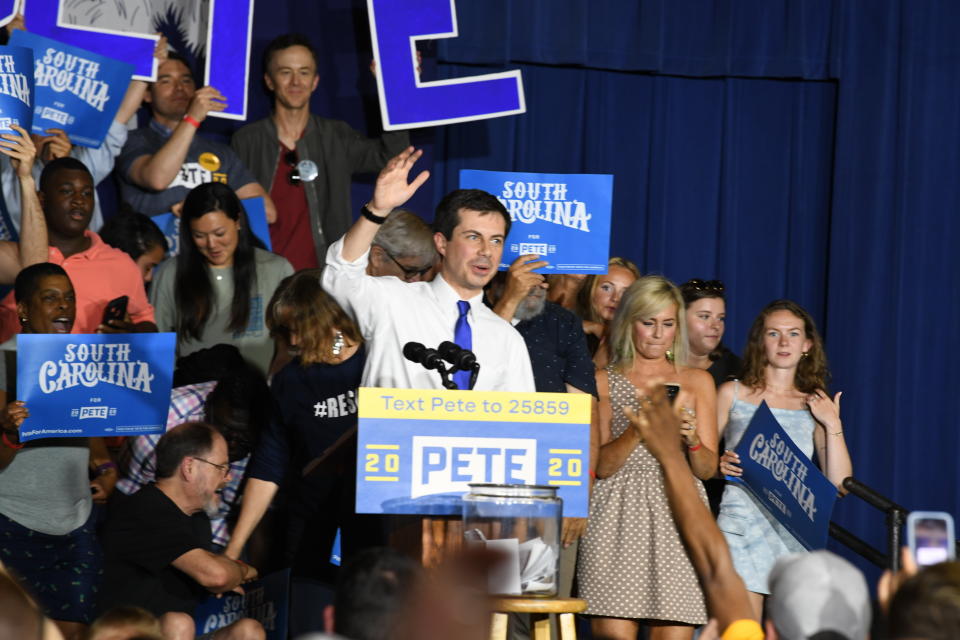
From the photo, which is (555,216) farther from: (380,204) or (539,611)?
(539,611)

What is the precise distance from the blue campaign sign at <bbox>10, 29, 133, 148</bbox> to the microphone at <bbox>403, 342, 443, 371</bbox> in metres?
2.56

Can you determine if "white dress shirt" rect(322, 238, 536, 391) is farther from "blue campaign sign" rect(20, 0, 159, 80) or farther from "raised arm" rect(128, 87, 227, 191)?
"blue campaign sign" rect(20, 0, 159, 80)

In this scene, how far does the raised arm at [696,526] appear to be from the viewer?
7.29 ft

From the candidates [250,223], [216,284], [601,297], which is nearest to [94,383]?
[216,284]

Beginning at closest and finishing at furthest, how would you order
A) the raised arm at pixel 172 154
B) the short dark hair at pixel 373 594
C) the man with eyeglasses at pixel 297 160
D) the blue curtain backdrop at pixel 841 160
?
the short dark hair at pixel 373 594
the raised arm at pixel 172 154
the man with eyeglasses at pixel 297 160
the blue curtain backdrop at pixel 841 160

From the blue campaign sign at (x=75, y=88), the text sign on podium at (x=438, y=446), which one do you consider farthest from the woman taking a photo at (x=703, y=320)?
the blue campaign sign at (x=75, y=88)

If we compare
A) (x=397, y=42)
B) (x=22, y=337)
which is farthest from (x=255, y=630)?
(x=397, y=42)

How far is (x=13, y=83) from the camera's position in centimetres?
453

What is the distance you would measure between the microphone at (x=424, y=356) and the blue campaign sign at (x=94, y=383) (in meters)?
1.18

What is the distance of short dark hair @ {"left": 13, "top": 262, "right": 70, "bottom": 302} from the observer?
4.13 metres

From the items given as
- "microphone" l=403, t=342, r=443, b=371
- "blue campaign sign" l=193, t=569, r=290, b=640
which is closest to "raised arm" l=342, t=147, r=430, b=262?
"microphone" l=403, t=342, r=443, b=371

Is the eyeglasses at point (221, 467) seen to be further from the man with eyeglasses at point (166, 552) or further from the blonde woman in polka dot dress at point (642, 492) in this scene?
the blonde woman in polka dot dress at point (642, 492)

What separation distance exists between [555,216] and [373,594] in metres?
3.07

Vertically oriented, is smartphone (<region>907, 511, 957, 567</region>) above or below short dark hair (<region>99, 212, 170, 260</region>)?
below
